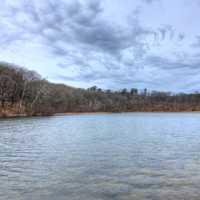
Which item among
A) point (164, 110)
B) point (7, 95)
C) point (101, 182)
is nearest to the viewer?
point (101, 182)

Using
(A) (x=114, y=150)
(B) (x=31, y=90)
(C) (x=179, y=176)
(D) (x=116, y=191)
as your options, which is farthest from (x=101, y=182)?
(B) (x=31, y=90)

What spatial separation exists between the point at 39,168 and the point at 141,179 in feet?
16.2

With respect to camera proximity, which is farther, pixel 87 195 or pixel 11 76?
pixel 11 76

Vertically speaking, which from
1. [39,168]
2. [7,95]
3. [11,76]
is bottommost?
[39,168]

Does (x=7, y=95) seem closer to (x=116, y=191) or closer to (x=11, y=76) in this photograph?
(x=11, y=76)

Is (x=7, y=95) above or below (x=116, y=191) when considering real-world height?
above

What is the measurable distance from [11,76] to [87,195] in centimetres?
7649

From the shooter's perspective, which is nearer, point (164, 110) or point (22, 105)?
point (22, 105)

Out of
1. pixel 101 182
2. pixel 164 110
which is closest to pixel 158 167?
pixel 101 182

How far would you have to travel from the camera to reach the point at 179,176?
11.3m

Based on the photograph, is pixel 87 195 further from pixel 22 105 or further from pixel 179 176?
pixel 22 105

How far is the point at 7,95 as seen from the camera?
79.6m

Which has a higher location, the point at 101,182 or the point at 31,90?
the point at 31,90

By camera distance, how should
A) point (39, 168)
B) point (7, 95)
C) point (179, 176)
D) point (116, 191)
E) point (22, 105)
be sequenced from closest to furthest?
1. point (116, 191)
2. point (179, 176)
3. point (39, 168)
4. point (7, 95)
5. point (22, 105)
